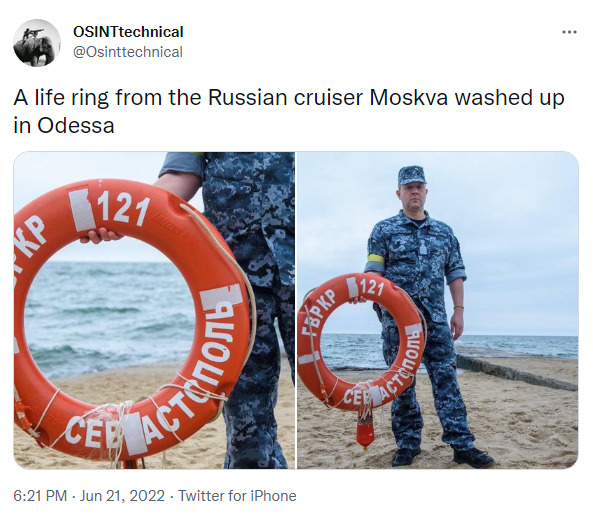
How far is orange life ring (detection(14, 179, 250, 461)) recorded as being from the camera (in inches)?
70.4

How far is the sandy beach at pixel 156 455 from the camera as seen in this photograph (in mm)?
2955

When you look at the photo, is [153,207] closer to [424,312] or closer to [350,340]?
[350,340]

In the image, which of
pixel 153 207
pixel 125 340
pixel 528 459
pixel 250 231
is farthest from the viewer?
pixel 125 340

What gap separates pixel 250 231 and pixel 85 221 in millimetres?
470

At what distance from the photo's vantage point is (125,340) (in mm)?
8305

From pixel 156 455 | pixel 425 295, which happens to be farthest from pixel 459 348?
pixel 156 455

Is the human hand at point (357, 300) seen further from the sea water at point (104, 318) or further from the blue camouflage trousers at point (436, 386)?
the sea water at point (104, 318)
